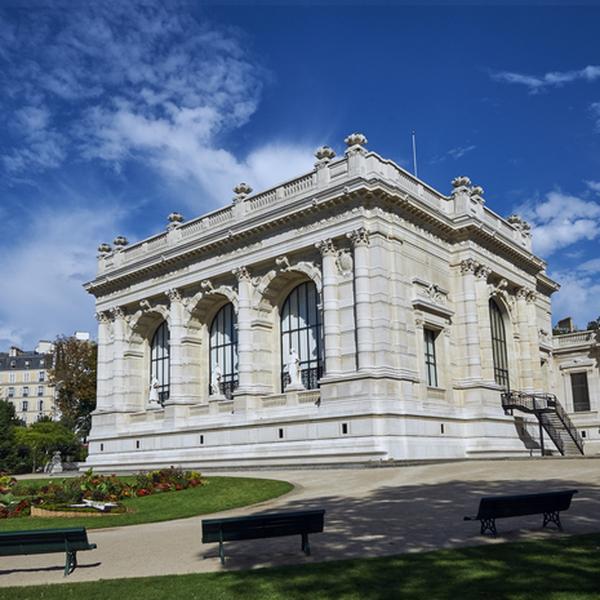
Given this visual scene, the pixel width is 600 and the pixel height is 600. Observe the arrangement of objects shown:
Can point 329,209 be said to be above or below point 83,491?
above

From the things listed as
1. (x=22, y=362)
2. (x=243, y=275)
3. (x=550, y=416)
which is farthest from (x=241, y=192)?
(x=22, y=362)

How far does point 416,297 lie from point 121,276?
813 inches

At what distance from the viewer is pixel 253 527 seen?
469 inches

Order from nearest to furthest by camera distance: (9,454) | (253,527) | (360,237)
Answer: (253,527) → (360,237) → (9,454)

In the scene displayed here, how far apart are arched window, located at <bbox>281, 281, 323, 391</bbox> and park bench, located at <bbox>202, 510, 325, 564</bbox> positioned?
82.8 ft

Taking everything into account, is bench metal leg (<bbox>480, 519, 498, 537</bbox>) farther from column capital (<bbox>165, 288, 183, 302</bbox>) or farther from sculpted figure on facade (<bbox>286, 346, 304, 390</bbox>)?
column capital (<bbox>165, 288, 183, 302</bbox>)

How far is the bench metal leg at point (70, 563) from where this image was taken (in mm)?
11727

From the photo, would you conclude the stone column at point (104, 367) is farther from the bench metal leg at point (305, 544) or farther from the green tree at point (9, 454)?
the bench metal leg at point (305, 544)

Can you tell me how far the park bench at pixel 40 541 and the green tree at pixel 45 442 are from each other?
45.7 meters

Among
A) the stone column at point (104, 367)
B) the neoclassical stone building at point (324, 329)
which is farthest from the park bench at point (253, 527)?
the stone column at point (104, 367)

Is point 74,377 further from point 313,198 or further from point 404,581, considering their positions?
point 404,581

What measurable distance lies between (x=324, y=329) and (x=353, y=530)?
808 inches

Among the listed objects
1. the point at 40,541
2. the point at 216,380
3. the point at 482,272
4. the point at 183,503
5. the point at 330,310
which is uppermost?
the point at 482,272

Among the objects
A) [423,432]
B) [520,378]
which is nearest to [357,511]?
[423,432]
